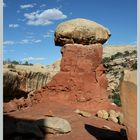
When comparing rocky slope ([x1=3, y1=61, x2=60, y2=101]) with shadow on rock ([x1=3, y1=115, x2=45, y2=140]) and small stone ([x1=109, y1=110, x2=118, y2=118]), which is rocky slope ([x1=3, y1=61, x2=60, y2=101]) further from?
shadow on rock ([x1=3, y1=115, x2=45, y2=140])

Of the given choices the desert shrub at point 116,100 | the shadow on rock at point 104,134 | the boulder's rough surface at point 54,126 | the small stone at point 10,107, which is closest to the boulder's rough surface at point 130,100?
the shadow on rock at point 104,134

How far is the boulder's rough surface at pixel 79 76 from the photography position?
33.4ft

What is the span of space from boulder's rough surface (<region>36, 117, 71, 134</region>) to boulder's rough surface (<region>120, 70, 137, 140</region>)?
8.38 ft

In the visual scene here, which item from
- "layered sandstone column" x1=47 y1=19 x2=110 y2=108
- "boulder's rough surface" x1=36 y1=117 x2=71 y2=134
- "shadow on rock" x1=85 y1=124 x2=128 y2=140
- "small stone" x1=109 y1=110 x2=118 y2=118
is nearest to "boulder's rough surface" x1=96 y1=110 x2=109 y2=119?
"small stone" x1=109 y1=110 x2=118 y2=118

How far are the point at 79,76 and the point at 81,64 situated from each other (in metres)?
0.35

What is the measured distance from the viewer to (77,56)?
10.4 metres

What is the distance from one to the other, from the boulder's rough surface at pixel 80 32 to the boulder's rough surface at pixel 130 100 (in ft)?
20.2

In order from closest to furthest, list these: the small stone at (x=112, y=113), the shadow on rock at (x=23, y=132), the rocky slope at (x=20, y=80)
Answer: the shadow on rock at (x=23, y=132)
the small stone at (x=112, y=113)
the rocky slope at (x=20, y=80)

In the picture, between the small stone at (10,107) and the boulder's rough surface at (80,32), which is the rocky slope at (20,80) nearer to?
the small stone at (10,107)

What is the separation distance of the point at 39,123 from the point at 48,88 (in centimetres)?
333

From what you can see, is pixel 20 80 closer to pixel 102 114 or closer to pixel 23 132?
pixel 102 114

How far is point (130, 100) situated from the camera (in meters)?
4.27

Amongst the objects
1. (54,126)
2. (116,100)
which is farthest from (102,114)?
(116,100)

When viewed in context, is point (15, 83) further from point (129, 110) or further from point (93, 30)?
point (129, 110)
